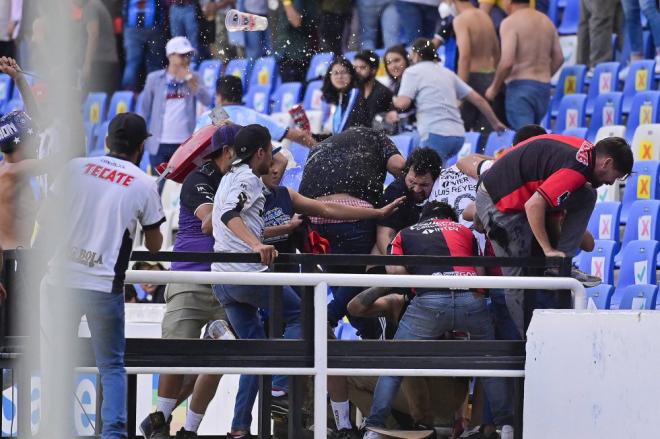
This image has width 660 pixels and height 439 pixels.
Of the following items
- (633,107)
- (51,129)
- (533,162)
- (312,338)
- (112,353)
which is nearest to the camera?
(51,129)

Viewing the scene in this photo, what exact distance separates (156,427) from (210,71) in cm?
988

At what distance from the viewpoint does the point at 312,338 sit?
7141 millimetres

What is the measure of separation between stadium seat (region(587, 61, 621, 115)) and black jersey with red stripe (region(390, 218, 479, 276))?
6335 mm

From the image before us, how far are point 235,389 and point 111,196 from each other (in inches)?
128

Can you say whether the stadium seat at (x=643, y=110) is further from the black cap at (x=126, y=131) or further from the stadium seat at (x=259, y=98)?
the black cap at (x=126, y=131)

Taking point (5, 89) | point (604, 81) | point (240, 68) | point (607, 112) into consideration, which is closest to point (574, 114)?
point (607, 112)

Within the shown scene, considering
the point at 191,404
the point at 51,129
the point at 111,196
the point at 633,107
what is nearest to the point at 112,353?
the point at 111,196

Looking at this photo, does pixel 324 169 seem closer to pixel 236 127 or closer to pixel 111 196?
pixel 236 127

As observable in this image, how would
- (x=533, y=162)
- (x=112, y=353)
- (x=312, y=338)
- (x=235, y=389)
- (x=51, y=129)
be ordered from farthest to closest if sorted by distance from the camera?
(x=235, y=389) → (x=533, y=162) → (x=312, y=338) → (x=112, y=353) → (x=51, y=129)

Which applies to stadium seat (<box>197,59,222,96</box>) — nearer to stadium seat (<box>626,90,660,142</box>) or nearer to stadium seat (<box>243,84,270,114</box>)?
stadium seat (<box>243,84,270,114</box>)

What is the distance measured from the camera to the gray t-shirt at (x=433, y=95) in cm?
1169

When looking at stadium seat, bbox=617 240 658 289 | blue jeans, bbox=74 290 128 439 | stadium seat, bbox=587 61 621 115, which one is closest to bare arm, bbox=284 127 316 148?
stadium seat, bbox=617 240 658 289

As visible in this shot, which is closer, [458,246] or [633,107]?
[458,246]

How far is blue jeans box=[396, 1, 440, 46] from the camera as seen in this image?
47.8 feet
